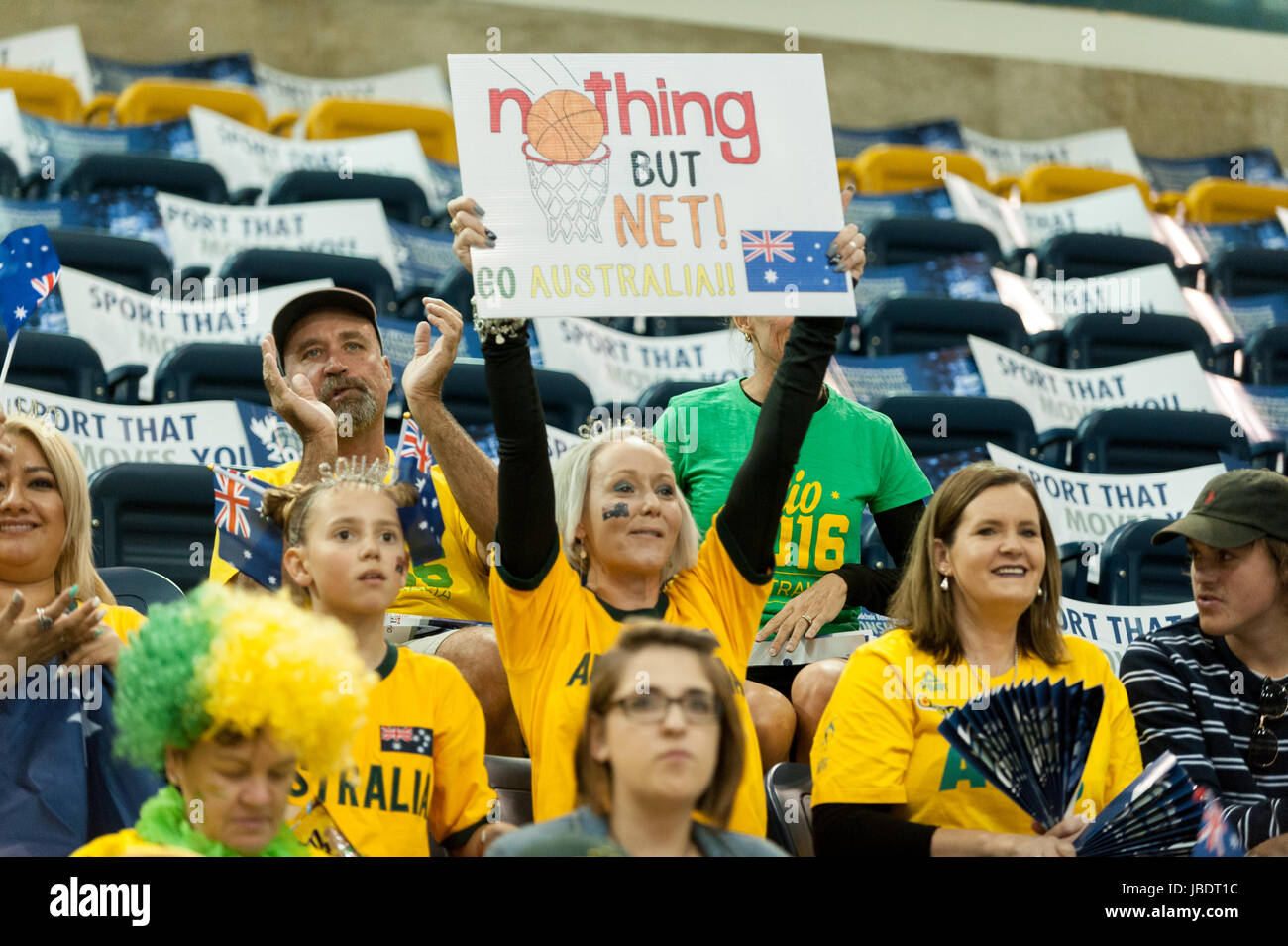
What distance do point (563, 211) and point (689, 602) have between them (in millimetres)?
624

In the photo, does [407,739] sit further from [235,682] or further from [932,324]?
[932,324]

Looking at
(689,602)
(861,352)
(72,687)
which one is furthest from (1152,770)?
(861,352)

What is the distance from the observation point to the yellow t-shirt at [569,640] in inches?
93.9

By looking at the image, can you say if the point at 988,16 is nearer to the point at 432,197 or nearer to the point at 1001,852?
the point at 432,197

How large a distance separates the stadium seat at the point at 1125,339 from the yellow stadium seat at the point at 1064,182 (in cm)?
229

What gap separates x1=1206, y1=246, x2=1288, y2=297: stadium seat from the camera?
22.7 ft

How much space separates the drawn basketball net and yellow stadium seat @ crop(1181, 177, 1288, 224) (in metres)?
6.23

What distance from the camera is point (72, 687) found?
2.32m

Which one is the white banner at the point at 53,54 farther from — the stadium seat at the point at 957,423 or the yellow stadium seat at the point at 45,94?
the stadium seat at the point at 957,423

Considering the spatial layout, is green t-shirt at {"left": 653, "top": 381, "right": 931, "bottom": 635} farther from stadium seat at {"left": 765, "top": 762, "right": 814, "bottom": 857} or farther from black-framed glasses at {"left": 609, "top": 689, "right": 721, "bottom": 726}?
black-framed glasses at {"left": 609, "top": 689, "right": 721, "bottom": 726}

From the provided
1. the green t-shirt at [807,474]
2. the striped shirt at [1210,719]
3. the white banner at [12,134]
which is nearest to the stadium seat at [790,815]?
the green t-shirt at [807,474]

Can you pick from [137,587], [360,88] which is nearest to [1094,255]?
[360,88]

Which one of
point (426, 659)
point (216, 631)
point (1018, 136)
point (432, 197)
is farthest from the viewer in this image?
point (1018, 136)

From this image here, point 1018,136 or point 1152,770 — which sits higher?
point 1018,136
